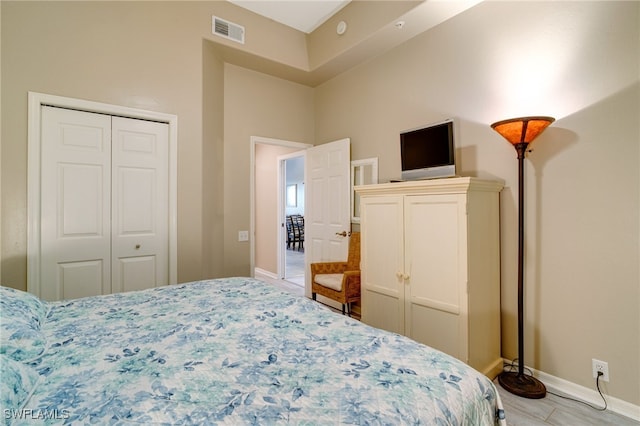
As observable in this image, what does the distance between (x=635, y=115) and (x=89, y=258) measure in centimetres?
408

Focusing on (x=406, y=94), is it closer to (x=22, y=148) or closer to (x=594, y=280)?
(x=594, y=280)

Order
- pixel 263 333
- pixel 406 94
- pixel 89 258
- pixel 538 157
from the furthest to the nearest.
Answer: pixel 406 94, pixel 89 258, pixel 538 157, pixel 263 333

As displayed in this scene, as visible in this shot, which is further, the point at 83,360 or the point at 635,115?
the point at 635,115

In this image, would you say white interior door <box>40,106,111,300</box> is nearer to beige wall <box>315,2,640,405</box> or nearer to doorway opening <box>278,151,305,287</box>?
doorway opening <box>278,151,305,287</box>

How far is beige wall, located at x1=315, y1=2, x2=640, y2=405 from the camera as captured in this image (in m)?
1.85

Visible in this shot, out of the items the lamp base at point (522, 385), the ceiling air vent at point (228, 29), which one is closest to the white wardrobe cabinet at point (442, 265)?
the lamp base at point (522, 385)

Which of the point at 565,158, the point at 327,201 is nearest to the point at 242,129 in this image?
the point at 327,201

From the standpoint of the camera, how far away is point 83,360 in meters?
1.04

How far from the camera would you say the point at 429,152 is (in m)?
2.64

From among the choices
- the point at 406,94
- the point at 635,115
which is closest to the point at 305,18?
the point at 406,94

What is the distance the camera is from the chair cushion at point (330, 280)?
10.3 feet

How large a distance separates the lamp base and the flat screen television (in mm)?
1569

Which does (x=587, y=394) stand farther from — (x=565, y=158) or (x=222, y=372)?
(x=222, y=372)

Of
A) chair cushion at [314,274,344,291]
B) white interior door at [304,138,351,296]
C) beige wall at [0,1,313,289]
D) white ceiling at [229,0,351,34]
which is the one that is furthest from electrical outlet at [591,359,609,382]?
white ceiling at [229,0,351,34]
